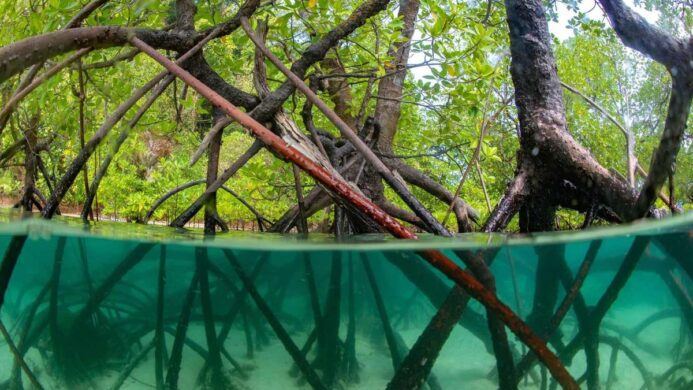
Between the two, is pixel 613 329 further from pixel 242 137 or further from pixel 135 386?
pixel 242 137

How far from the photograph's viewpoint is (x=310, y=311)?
212cm

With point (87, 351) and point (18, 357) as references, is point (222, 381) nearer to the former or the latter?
point (87, 351)

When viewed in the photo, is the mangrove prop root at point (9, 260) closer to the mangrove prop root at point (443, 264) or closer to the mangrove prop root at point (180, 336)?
the mangrove prop root at point (180, 336)

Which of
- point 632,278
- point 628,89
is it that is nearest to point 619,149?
point 628,89

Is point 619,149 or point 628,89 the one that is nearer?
point 628,89

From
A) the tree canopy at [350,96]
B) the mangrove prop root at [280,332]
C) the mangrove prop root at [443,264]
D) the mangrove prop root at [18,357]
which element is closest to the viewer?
the mangrove prop root at [280,332]

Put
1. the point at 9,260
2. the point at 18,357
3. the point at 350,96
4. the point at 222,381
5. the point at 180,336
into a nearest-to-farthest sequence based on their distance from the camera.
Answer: the point at 222,381
the point at 180,336
the point at 18,357
the point at 9,260
the point at 350,96

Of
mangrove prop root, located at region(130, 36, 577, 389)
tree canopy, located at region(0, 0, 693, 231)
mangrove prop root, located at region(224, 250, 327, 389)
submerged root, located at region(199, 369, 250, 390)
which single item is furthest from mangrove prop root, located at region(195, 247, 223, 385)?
tree canopy, located at region(0, 0, 693, 231)

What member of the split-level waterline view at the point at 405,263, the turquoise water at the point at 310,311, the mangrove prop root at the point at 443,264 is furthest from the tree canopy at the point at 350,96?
the mangrove prop root at the point at 443,264

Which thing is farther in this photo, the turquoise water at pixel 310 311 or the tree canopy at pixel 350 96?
the tree canopy at pixel 350 96

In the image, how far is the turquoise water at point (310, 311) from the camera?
6.52ft

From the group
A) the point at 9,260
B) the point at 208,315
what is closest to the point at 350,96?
the point at 9,260

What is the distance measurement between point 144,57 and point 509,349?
3.76 metres

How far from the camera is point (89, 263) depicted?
2480mm
